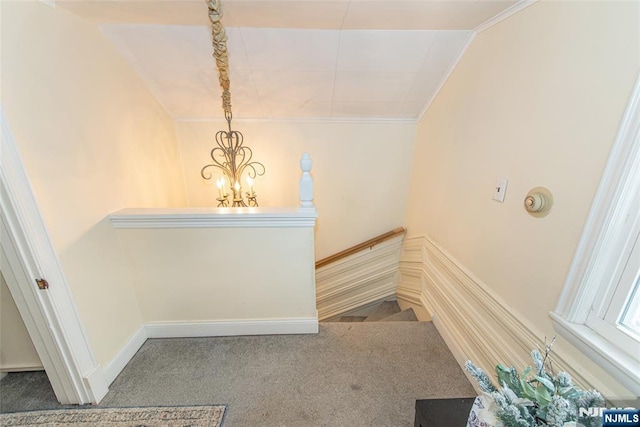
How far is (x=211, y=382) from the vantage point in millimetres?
1479

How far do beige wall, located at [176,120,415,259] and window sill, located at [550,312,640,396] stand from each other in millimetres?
1897

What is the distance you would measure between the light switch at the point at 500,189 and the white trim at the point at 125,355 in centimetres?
235

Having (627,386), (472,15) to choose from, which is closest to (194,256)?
(627,386)

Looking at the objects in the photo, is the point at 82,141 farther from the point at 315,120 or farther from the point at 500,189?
the point at 500,189

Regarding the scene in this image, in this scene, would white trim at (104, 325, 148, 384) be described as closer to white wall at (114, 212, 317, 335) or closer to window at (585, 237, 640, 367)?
white wall at (114, 212, 317, 335)

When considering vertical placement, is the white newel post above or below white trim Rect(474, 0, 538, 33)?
below

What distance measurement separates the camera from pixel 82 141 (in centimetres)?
131

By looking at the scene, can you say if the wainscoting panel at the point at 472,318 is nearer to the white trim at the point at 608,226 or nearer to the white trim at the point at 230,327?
the white trim at the point at 608,226

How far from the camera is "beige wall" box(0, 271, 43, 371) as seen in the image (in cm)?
137

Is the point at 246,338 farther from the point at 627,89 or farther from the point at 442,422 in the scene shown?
the point at 627,89

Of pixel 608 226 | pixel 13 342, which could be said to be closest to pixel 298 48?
pixel 608 226

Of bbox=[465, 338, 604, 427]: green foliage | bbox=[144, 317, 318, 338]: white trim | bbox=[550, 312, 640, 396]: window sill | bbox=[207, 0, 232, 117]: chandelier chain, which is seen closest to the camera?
bbox=[465, 338, 604, 427]: green foliage

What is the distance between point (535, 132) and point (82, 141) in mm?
2177

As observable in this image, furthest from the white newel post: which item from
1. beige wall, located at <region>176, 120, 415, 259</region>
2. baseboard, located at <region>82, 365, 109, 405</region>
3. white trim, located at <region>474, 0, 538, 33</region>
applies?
baseboard, located at <region>82, 365, 109, 405</region>
